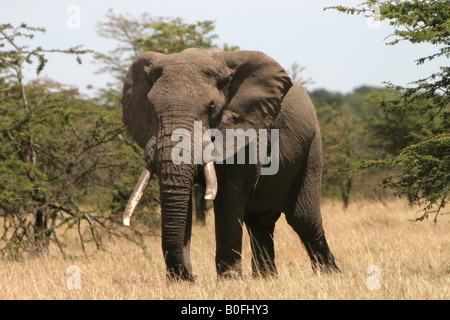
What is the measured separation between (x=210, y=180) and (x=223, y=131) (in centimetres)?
57

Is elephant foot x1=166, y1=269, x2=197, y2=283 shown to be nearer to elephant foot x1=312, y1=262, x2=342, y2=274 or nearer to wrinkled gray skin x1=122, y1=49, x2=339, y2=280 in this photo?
wrinkled gray skin x1=122, y1=49, x2=339, y2=280

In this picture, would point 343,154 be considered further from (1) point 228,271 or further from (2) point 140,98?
(1) point 228,271

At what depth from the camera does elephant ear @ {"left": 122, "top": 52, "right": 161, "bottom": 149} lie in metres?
6.72

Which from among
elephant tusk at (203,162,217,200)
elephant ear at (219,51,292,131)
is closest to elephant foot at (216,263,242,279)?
elephant tusk at (203,162,217,200)

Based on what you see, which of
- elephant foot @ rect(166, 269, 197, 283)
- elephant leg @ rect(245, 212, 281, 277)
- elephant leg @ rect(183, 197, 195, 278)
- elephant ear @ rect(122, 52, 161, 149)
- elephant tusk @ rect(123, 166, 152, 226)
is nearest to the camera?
elephant tusk @ rect(123, 166, 152, 226)

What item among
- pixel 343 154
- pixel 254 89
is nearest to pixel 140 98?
pixel 254 89

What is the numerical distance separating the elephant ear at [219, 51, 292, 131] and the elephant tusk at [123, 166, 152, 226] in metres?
Answer: 0.98

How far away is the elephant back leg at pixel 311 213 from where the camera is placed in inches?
299

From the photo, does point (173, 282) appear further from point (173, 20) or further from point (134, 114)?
point (173, 20)

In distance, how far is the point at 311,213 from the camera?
7656 mm

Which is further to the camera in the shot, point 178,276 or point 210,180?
point 178,276

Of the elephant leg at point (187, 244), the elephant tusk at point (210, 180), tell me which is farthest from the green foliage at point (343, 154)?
the elephant tusk at point (210, 180)

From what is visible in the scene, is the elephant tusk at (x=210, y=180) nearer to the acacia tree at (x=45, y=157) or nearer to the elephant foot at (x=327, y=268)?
the elephant foot at (x=327, y=268)
